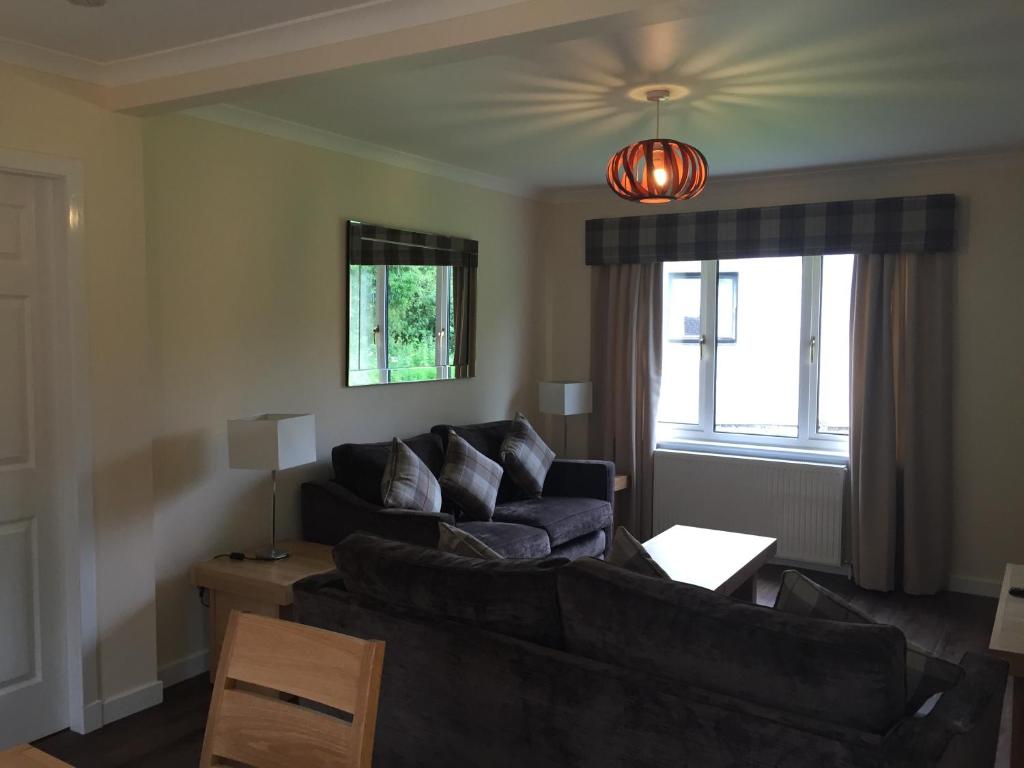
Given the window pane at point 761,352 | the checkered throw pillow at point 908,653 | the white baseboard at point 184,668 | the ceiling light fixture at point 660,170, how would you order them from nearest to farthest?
the checkered throw pillow at point 908,653 → the ceiling light fixture at point 660,170 → the white baseboard at point 184,668 → the window pane at point 761,352

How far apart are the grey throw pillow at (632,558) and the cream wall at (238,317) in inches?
82.1

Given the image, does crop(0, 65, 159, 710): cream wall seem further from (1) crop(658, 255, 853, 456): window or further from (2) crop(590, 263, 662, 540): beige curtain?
(1) crop(658, 255, 853, 456): window

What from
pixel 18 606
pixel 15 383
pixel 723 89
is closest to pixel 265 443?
pixel 15 383

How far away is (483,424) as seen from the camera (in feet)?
17.6

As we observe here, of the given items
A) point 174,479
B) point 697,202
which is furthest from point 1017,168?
point 174,479

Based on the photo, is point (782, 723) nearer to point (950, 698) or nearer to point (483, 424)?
point (950, 698)

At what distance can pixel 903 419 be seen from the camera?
16.4 feet

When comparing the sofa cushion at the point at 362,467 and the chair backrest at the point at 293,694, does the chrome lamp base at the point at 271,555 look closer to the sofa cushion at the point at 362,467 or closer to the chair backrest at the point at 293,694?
the sofa cushion at the point at 362,467

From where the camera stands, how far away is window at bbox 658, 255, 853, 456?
546 cm

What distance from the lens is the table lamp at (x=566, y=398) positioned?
5.66m

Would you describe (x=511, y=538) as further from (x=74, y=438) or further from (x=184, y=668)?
(x=74, y=438)

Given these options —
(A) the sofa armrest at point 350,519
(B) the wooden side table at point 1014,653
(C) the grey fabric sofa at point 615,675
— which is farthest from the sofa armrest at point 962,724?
(A) the sofa armrest at point 350,519

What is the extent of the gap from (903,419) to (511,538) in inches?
98.4

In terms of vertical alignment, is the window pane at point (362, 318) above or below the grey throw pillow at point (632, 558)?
above
